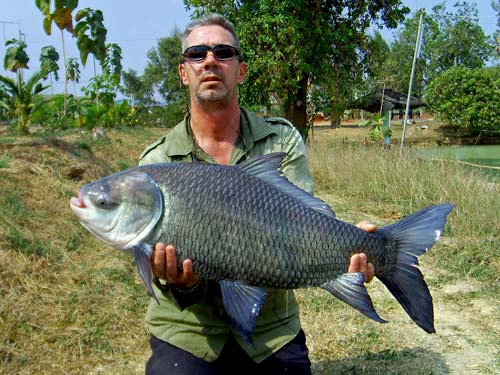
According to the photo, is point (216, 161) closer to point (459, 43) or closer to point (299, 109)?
point (299, 109)

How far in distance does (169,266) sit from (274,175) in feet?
2.07

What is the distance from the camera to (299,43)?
47.3ft

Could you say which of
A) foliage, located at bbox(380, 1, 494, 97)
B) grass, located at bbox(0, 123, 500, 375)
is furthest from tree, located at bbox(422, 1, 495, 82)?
grass, located at bbox(0, 123, 500, 375)

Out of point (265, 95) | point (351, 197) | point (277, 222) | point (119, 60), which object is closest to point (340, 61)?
point (265, 95)

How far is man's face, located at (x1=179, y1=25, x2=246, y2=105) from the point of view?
2.84 meters

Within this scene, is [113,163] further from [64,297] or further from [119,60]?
[119,60]

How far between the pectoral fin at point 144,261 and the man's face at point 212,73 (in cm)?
107

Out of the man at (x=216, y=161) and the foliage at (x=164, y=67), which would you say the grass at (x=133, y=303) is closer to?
the man at (x=216, y=161)

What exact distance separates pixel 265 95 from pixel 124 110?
1464 centimetres

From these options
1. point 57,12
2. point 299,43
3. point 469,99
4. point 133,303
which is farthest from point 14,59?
point 469,99

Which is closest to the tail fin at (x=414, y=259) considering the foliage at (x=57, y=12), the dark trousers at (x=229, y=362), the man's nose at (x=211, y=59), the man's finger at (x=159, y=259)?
the dark trousers at (x=229, y=362)

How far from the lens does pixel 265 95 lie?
15422 mm

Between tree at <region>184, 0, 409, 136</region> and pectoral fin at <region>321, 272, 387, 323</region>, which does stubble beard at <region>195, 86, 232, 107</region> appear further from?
tree at <region>184, 0, 409, 136</region>

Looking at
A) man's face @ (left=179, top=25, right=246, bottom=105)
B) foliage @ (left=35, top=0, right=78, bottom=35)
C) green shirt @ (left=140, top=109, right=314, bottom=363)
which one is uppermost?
foliage @ (left=35, top=0, right=78, bottom=35)
